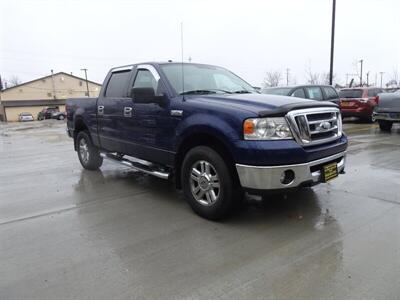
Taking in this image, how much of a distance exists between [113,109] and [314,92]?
838 centimetres

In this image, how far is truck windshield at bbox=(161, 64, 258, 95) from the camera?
4723mm

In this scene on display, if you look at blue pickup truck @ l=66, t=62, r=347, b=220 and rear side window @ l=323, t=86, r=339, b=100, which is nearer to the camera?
blue pickup truck @ l=66, t=62, r=347, b=220

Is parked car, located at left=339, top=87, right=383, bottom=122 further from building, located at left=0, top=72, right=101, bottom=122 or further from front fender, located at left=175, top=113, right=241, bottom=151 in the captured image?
building, located at left=0, top=72, right=101, bottom=122

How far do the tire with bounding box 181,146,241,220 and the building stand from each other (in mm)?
57127

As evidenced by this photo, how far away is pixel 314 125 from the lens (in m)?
3.91

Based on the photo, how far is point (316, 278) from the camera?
281 centimetres

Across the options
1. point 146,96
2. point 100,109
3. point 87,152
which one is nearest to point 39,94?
point 87,152

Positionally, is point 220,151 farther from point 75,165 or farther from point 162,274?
point 75,165

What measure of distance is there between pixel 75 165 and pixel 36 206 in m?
2.95

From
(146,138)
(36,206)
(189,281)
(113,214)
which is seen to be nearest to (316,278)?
(189,281)

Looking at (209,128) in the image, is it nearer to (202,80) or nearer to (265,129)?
(265,129)

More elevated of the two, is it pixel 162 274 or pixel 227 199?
pixel 227 199

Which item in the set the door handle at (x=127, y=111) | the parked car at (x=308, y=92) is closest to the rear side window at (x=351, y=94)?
the parked car at (x=308, y=92)

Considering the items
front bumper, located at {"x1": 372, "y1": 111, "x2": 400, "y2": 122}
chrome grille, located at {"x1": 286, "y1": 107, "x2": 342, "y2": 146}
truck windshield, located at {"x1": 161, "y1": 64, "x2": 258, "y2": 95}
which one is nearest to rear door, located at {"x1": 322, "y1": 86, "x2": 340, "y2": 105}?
front bumper, located at {"x1": 372, "y1": 111, "x2": 400, "y2": 122}
